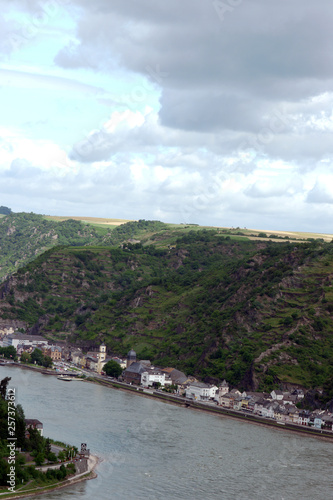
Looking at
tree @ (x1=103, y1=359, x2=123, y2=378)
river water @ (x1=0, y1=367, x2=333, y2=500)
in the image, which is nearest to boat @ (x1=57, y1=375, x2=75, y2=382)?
tree @ (x1=103, y1=359, x2=123, y2=378)

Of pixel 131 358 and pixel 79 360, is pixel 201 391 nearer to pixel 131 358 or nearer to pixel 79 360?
pixel 131 358

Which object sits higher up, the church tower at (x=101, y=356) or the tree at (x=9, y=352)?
the church tower at (x=101, y=356)

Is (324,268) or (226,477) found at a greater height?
(324,268)

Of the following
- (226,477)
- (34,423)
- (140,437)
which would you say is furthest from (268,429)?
(34,423)

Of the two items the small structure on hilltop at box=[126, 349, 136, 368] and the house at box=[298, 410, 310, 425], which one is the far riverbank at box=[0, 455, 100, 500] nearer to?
the house at box=[298, 410, 310, 425]

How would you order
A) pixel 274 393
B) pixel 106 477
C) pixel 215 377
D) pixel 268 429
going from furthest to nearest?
pixel 215 377
pixel 274 393
pixel 268 429
pixel 106 477

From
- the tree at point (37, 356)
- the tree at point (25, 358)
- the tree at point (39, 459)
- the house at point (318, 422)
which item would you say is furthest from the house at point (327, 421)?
the tree at point (25, 358)

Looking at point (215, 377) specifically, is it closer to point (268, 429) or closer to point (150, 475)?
point (268, 429)

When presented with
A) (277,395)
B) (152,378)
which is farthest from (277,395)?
(152,378)

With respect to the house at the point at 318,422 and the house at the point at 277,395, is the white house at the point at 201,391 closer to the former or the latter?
the house at the point at 277,395
